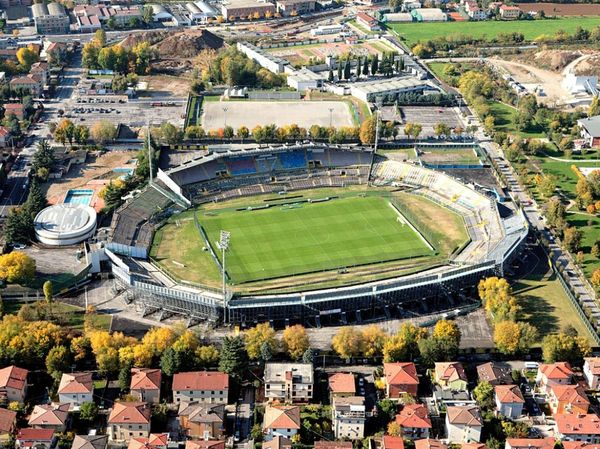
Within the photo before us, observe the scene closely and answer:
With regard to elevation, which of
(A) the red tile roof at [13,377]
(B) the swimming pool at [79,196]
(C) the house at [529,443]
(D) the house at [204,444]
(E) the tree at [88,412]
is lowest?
(C) the house at [529,443]

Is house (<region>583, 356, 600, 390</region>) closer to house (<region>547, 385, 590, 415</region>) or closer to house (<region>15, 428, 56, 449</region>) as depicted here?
house (<region>547, 385, 590, 415</region>)

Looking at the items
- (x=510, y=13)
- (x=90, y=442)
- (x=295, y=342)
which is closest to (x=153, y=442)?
(x=90, y=442)

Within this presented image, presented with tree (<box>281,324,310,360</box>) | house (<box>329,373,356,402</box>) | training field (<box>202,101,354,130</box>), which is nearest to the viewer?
house (<box>329,373,356,402</box>)

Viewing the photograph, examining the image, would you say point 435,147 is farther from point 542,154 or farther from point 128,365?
point 128,365

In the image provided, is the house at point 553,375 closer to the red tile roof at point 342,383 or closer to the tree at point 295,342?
the red tile roof at point 342,383

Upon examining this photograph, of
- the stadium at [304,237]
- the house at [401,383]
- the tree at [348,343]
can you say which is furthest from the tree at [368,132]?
the house at [401,383]

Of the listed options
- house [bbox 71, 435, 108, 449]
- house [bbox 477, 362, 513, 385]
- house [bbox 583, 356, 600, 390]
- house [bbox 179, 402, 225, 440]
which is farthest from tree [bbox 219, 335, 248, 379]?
house [bbox 583, 356, 600, 390]

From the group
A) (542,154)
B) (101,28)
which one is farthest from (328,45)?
(542,154)
